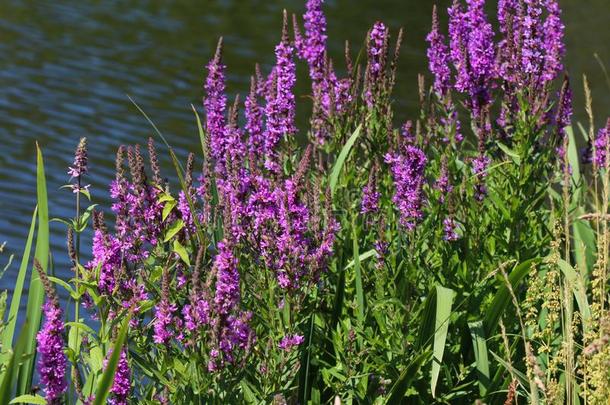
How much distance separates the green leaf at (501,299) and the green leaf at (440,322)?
373 millimetres

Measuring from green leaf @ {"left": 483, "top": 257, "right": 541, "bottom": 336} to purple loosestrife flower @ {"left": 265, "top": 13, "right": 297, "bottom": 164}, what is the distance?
1321 millimetres

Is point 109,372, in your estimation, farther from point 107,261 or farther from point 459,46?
point 459,46

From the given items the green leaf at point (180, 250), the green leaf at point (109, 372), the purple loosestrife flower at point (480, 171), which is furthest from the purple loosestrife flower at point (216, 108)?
the green leaf at point (109, 372)

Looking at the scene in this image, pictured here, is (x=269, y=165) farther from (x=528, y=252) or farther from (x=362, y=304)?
(x=528, y=252)

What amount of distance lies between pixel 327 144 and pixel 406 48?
1345 cm

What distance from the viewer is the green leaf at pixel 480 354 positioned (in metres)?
5.44

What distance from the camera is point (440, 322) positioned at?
5.21 meters

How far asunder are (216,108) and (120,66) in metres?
11.2

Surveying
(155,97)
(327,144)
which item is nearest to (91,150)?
(155,97)

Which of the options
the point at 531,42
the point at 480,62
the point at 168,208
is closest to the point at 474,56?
the point at 480,62

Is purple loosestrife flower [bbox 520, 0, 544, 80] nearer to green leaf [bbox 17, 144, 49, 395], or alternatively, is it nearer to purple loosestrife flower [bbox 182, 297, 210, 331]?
purple loosestrife flower [bbox 182, 297, 210, 331]

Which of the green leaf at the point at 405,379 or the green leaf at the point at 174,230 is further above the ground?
the green leaf at the point at 174,230

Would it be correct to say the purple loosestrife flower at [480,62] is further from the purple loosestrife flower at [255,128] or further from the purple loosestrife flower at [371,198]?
the purple loosestrife flower at [255,128]

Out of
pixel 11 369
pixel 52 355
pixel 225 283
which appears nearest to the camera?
pixel 11 369
